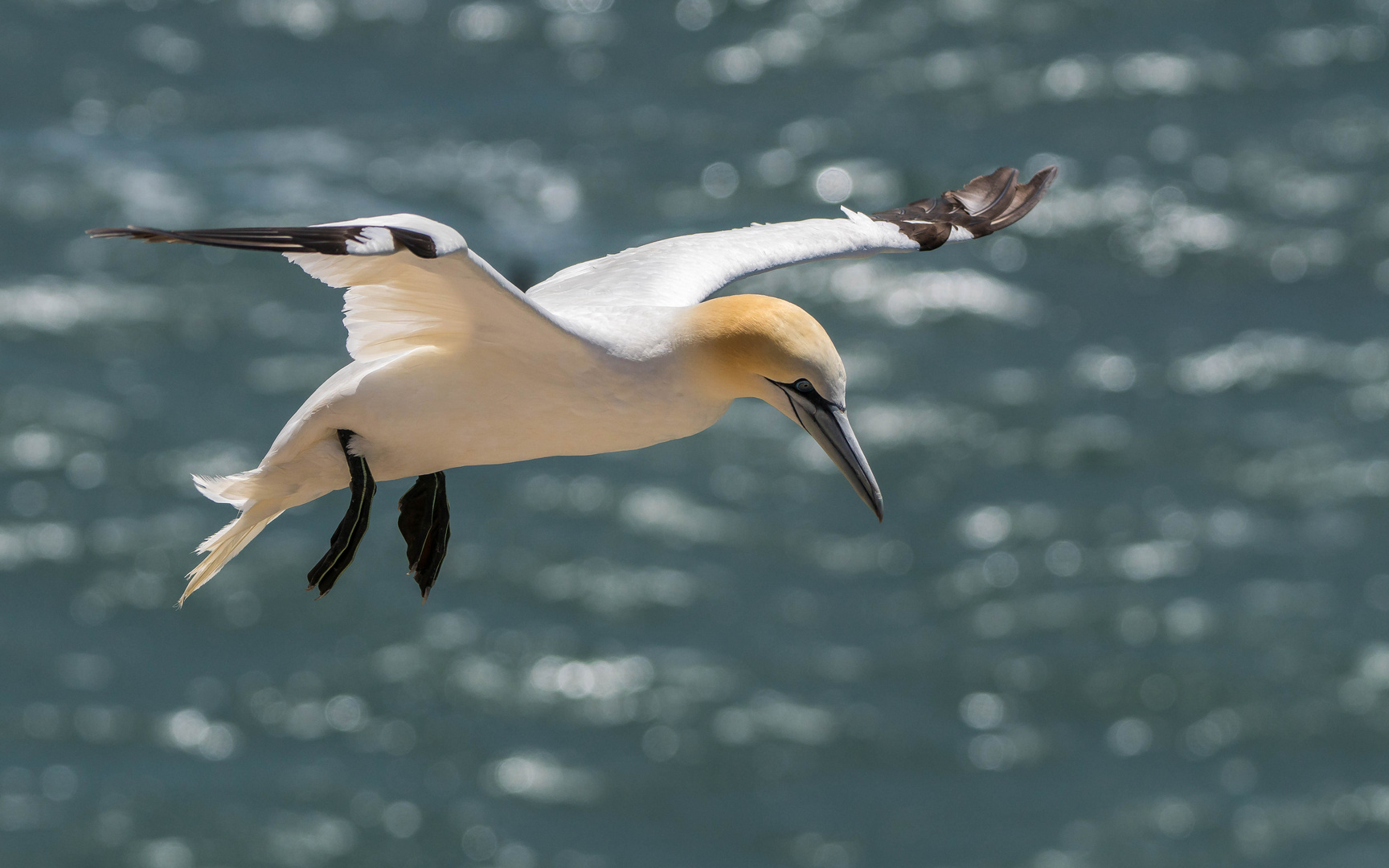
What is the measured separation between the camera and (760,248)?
812 cm

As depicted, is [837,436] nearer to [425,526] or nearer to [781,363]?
[781,363]

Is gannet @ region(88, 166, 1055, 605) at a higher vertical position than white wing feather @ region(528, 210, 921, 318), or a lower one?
lower

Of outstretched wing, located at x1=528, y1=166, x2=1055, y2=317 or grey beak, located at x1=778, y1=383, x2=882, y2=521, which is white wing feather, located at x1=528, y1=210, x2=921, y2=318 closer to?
outstretched wing, located at x1=528, y1=166, x2=1055, y2=317

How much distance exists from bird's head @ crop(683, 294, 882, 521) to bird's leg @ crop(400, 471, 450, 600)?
1.80 m

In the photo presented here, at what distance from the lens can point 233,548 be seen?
8.00 metres

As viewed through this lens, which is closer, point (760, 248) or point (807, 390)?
point (807, 390)

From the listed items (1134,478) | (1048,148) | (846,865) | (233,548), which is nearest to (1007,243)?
(1048,148)

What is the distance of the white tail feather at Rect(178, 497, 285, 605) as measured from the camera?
301 inches

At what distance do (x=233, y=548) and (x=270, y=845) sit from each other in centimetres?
2003

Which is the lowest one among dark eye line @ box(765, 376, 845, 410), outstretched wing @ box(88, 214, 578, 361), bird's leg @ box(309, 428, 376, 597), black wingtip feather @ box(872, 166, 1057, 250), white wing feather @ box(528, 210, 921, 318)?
bird's leg @ box(309, 428, 376, 597)

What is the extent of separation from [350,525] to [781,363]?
6.57 feet

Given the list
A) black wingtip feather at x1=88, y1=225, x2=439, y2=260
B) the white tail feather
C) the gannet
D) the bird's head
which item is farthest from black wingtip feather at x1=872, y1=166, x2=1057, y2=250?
black wingtip feather at x1=88, y1=225, x2=439, y2=260

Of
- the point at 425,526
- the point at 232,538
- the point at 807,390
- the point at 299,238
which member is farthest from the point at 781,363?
the point at 232,538

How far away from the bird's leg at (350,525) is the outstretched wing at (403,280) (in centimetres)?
43
